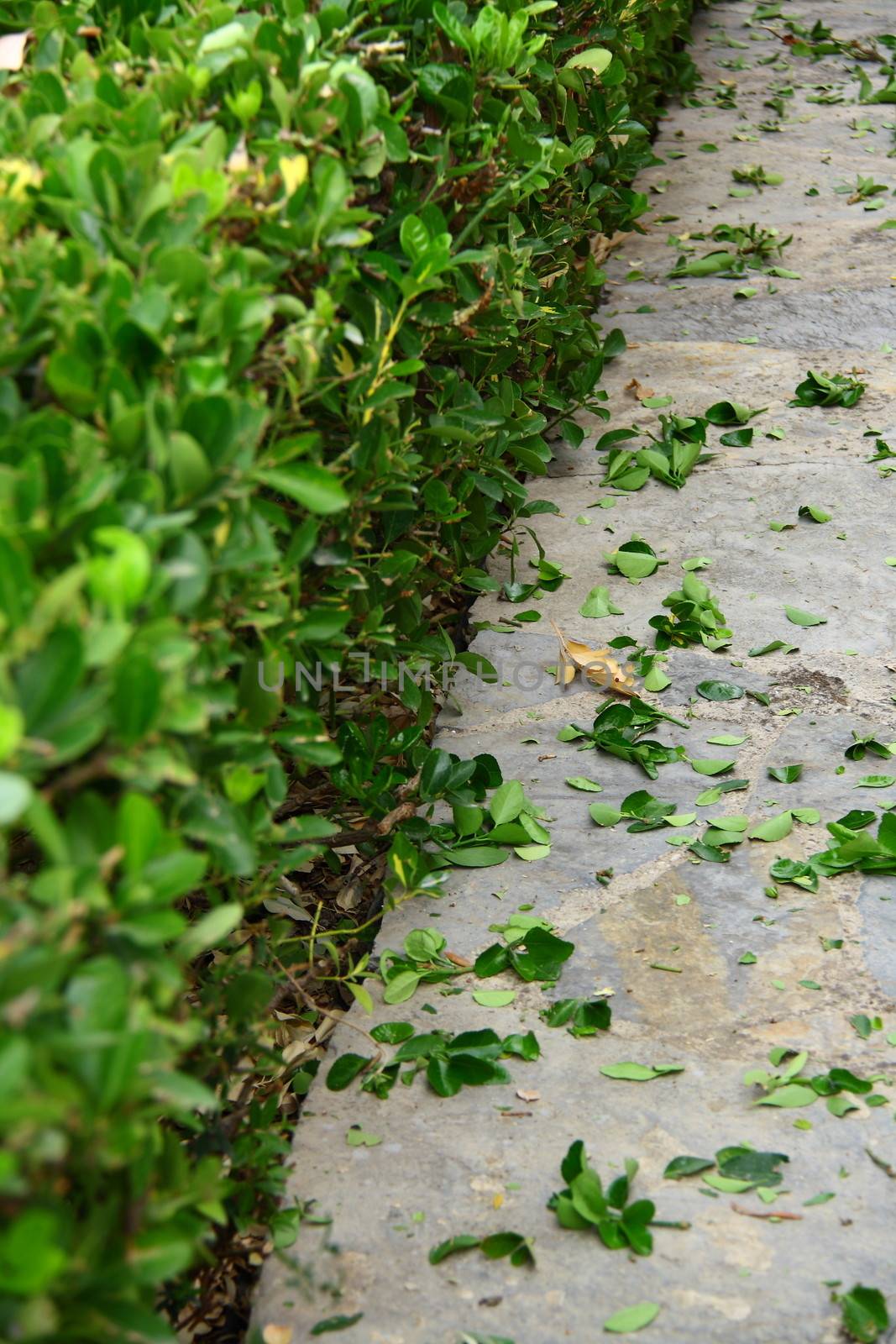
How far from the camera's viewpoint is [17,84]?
183cm

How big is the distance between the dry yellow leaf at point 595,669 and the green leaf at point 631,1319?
4.44ft

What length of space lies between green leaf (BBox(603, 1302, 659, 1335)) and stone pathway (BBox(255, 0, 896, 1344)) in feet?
0.04

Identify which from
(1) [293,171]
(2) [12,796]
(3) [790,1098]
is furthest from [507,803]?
(2) [12,796]

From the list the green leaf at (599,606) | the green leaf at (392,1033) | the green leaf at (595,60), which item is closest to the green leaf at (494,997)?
the green leaf at (392,1033)

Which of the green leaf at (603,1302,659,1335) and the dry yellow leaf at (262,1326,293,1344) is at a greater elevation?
the green leaf at (603,1302,659,1335)

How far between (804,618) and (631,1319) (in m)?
1.68

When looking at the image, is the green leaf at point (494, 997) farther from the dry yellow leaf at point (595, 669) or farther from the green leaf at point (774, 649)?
the green leaf at point (774, 649)

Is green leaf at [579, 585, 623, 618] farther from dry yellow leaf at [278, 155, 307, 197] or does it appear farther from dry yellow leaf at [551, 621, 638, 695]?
dry yellow leaf at [278, 155, 307, 197]

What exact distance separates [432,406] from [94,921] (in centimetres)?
164

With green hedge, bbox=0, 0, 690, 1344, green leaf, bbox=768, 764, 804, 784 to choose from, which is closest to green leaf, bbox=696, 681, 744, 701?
green leaf, bbox=768, 764, 804, 784

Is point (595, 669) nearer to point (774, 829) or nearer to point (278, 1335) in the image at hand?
point (774, 829)

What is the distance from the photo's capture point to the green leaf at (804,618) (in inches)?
113

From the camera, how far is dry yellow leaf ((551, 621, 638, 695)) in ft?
9.04

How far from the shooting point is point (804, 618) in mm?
2887
